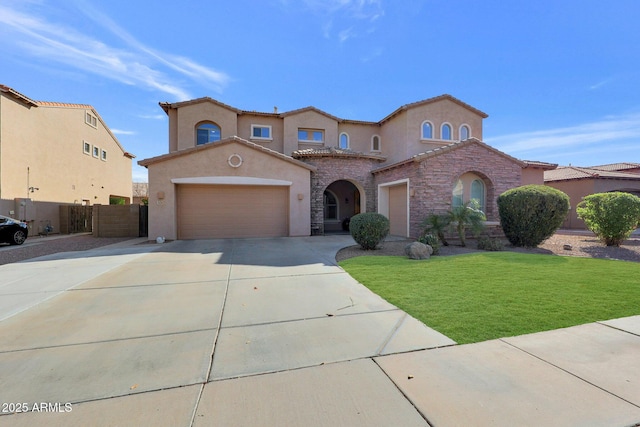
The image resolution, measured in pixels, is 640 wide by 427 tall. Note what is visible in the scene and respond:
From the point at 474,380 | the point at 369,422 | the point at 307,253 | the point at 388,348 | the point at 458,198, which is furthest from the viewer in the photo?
the point at 458,198

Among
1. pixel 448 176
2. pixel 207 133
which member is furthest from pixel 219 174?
pixel 448 176

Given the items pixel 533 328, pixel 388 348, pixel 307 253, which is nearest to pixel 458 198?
pixel 307 253

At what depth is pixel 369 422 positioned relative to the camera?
2143 mm

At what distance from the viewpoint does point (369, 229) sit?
977 cm

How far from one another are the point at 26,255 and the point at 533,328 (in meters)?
14.7

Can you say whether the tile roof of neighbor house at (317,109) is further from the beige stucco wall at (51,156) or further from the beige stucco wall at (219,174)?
the beige stucco wall at (51,156)

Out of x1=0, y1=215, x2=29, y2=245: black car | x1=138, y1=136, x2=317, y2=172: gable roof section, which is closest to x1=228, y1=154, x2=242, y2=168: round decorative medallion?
x1=138, y1=136, x2=317, y2=172: gable roof section

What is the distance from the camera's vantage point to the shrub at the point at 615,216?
34.3 ft

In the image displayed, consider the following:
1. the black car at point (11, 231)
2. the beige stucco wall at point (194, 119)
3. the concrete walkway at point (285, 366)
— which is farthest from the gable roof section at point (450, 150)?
the black car at point (11, 231)

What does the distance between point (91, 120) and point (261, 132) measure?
47.8 ft

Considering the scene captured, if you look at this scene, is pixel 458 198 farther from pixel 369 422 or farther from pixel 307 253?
pixel 369 422

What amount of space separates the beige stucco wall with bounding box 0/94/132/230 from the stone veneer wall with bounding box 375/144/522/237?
21389 millimetres

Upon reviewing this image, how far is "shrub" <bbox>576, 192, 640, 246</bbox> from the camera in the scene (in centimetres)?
1045

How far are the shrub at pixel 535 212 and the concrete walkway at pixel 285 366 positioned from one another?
7.52 meters
